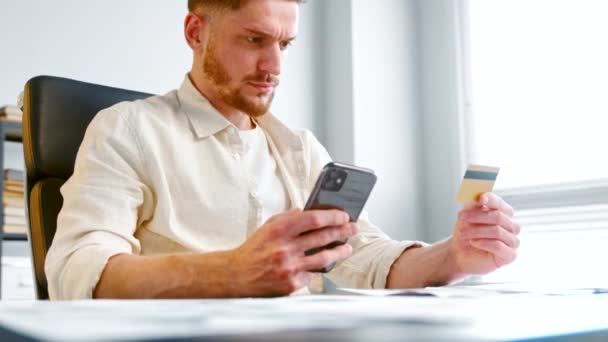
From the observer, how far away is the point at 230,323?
0.38m

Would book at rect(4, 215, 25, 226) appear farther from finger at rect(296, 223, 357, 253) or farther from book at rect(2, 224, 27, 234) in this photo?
finger at rect(296, 223, 357, 253)

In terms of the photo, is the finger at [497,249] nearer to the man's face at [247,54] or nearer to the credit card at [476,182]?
the credit card at [476,182]

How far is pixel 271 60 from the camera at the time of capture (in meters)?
1.40

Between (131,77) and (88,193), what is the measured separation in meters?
1.87

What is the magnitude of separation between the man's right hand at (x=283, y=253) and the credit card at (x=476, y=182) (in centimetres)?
28

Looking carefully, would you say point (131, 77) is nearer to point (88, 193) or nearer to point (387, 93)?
point (387, 93)

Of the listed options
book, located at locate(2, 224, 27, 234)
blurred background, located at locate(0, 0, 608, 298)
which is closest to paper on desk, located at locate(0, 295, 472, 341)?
book, located at locate(2, 224, 27, 234)

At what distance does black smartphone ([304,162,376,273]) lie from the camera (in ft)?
2.72

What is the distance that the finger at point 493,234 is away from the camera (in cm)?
113

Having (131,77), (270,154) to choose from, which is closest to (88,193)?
(270,154)

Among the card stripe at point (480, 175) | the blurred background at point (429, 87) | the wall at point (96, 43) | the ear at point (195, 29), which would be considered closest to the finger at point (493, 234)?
the card stripe at point (480, 175)

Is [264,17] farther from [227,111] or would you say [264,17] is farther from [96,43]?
[96,43]

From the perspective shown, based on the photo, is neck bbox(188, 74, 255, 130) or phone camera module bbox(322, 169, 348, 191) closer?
phone camera module bbox(322, 169, 348, 191)

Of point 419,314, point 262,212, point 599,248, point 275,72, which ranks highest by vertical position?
point 275,72
